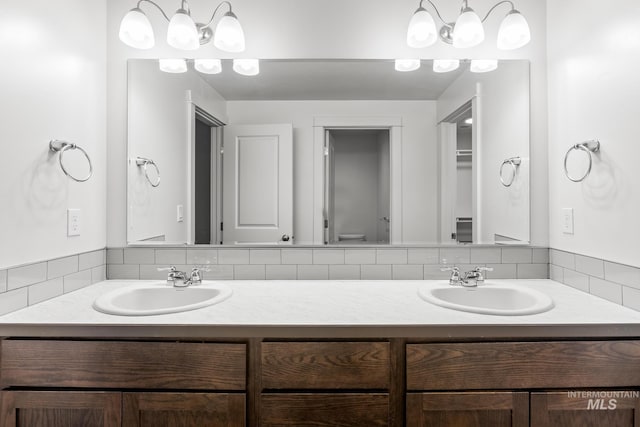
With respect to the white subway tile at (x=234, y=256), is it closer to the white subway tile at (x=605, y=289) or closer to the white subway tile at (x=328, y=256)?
the white subway tile at (x=328, y=256)

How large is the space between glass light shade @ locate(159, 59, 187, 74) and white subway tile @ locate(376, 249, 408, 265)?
133cm

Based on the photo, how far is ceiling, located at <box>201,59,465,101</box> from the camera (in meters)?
1.76

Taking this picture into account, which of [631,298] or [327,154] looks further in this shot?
[327,154]

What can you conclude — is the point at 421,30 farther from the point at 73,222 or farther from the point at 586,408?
the point at 73,222

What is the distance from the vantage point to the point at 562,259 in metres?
1.65

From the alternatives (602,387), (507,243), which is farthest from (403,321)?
(507,243)

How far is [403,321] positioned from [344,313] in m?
0.20

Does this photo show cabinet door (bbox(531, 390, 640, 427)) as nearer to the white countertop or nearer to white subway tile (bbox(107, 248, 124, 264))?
the white countertop

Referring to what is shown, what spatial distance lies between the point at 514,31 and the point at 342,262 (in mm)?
1302

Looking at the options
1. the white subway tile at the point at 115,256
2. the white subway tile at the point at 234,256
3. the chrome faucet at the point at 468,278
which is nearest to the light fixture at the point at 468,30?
the chrome faucet at the point at 468,278

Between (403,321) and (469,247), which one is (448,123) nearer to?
(469,247)

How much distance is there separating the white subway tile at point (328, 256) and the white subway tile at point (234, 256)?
342 mm

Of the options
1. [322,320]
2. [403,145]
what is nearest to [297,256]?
[322,320]

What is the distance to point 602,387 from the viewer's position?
3.65ft
